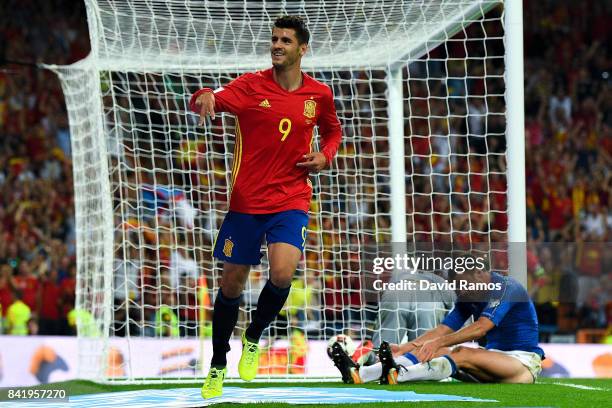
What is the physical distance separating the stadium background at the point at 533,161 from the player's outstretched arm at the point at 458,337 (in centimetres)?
438

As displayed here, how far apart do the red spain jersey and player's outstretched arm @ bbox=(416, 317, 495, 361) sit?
8.67ft

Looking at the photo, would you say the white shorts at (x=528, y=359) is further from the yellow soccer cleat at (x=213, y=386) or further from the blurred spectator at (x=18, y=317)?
the blurred spectator at (x=18, y=317)

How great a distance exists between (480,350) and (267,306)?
2.92 metres

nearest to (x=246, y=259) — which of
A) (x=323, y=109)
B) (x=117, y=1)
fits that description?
(x=323, y=109)

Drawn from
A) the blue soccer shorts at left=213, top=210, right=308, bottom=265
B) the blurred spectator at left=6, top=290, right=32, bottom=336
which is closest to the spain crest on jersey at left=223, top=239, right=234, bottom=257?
the blue soccer shorts at left=213, top=210, right=308, bottom=265

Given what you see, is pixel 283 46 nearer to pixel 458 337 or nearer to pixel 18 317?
pixel 458 337

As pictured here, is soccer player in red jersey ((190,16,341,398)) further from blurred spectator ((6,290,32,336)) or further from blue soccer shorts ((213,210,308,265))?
blurred spectator ((6,290,32,336))

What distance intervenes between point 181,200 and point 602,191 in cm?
866

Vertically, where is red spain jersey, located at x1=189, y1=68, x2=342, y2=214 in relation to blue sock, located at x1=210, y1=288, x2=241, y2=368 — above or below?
above

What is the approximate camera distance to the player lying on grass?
28.7 ft

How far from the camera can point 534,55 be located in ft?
67.8

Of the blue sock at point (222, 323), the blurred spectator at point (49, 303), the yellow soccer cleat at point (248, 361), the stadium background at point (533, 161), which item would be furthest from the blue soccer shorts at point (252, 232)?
the blurred spectator at point (49, 303)

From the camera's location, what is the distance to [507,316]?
9000 millimetres

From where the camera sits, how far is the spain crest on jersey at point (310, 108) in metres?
6.52
